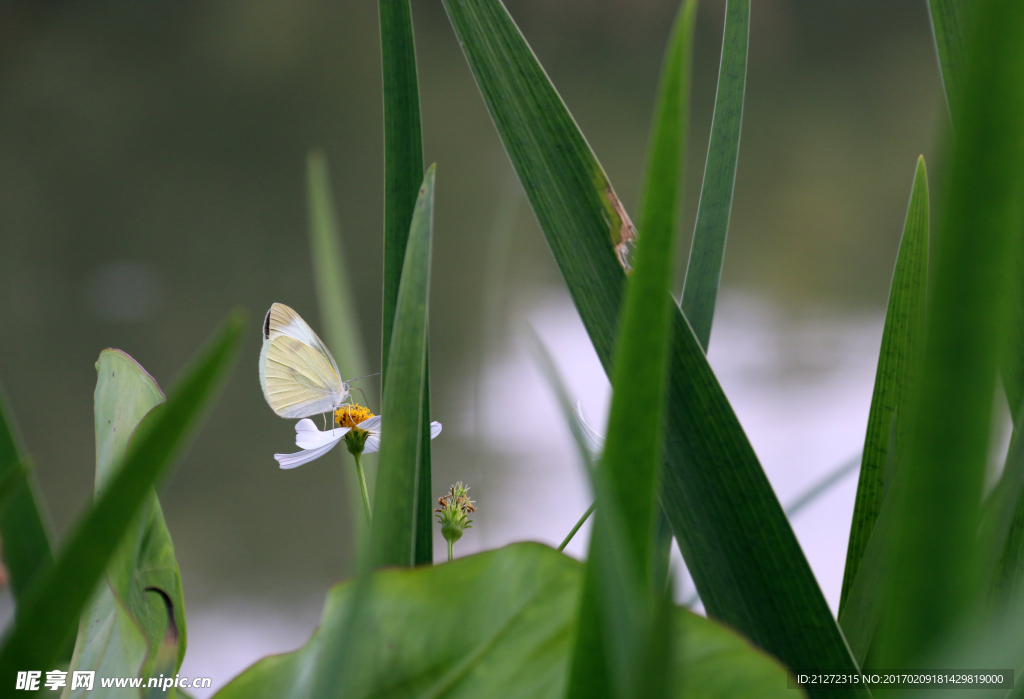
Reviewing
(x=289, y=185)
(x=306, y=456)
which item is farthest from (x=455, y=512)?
(x=289, y=185)

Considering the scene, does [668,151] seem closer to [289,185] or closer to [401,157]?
[401,157]

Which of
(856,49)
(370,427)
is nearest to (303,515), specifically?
(370,427)

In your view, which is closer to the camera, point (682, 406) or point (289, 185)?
point (682, 406)

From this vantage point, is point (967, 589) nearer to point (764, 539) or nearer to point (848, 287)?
point (764, 539)

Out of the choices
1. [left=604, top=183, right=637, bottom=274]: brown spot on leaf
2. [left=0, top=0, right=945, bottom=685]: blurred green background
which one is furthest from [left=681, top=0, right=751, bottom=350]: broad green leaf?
[left=0, top=0, right=945, bottom=685]: blurred green background

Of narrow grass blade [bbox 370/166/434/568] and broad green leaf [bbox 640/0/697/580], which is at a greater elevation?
broad green leaf [bbox 640/0/697/580]

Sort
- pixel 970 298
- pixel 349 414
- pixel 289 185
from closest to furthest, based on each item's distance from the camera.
Answer: 1. pixel 970 298
2. pixel 349 414
3. pixel 289 185

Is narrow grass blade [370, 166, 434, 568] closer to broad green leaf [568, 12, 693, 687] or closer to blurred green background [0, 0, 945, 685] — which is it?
broad green leaf [568, 12, 693, 687]
